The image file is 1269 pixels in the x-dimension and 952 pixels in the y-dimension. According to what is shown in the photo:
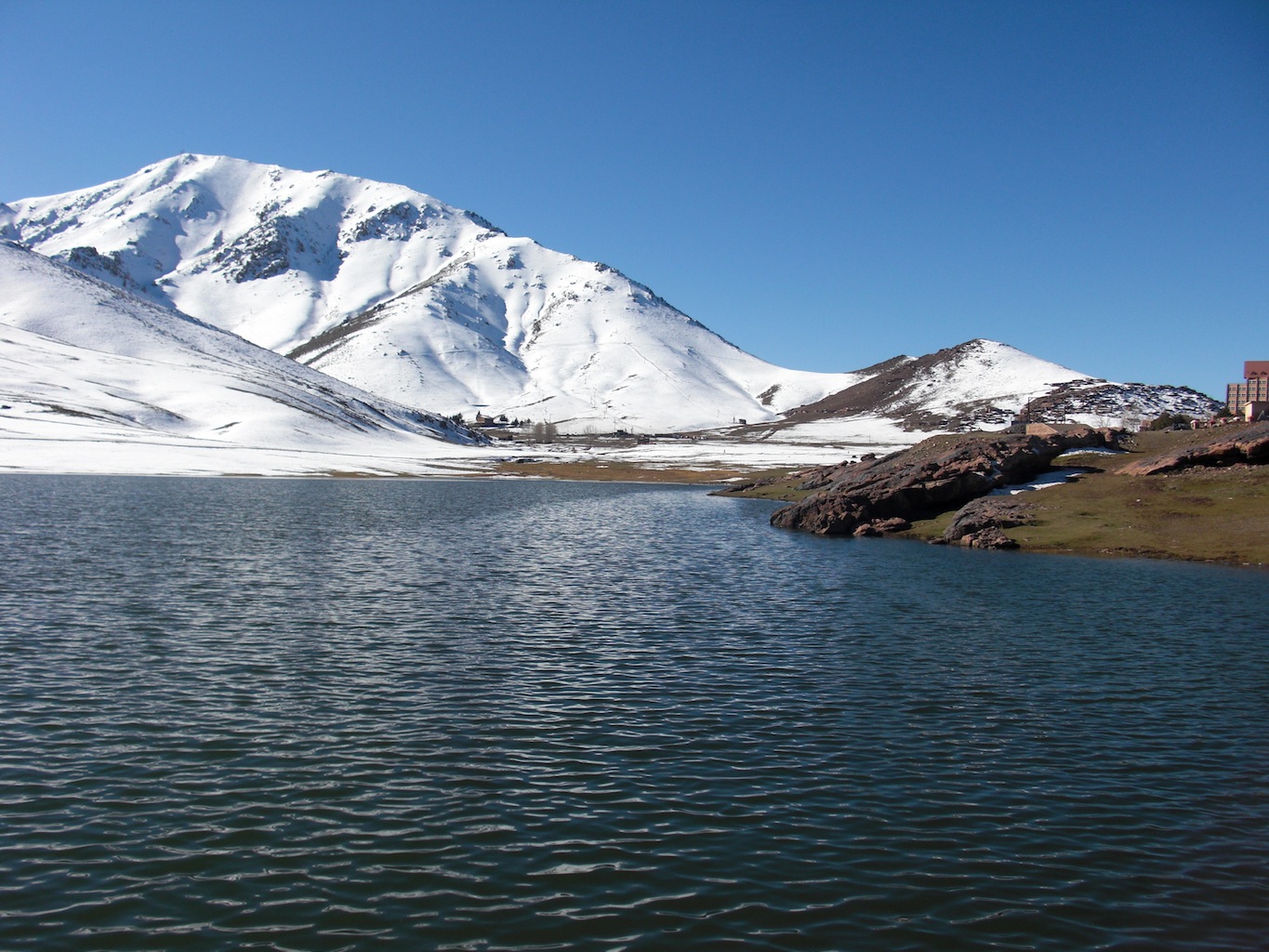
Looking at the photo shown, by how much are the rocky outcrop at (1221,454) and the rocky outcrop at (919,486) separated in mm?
9787

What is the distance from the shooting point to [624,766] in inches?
792

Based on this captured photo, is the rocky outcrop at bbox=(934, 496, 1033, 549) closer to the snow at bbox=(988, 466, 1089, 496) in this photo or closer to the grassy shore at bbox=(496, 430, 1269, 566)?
the grassy shore at bbox=(496, 430, 1269, 566)

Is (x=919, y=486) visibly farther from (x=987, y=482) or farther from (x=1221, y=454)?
(x=1221, y=454)

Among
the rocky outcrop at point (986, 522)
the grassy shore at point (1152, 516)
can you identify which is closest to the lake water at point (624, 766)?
the grassy shore at point (1152, 516)

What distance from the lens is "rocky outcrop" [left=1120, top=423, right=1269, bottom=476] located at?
6912 centimetres

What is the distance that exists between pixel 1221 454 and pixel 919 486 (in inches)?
928

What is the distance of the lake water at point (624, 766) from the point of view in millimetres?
13922

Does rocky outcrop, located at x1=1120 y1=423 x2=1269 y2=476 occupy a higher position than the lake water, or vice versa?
rocky outcrop, located at x1=1120 y1=423 x2=1269 y2=476

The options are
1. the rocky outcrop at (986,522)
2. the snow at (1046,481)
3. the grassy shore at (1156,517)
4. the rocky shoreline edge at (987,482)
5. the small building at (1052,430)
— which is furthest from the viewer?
the small building at (1052,430)

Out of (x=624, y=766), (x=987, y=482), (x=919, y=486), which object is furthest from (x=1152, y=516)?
(x=624, y=766)

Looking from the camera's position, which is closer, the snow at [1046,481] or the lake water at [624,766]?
A: the lake water at [624,766]

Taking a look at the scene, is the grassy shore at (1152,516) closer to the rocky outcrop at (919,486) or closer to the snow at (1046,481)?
the snow at (1046,481)

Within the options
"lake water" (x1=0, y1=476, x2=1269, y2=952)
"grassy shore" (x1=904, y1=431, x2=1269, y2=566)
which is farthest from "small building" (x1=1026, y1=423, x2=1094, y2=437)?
"lake water" (x1=0, y1=476, x2=1269, y2=952)

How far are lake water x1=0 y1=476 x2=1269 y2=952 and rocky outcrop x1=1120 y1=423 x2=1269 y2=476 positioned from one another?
31.7 m
